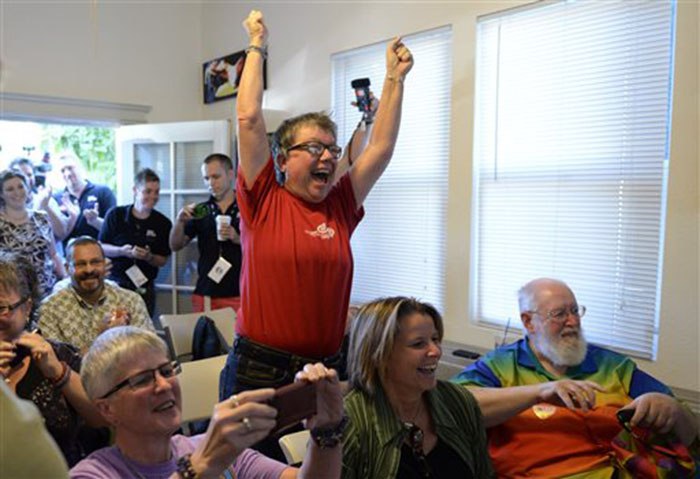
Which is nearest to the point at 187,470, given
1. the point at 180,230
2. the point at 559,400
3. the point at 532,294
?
the point at 559,400

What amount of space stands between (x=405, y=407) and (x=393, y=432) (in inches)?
4.8

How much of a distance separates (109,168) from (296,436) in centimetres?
579

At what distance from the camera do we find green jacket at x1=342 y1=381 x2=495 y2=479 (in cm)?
152

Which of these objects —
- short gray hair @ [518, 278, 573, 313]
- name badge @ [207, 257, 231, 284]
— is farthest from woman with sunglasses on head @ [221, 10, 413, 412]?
name badge @ [207, 257, 231, 284]

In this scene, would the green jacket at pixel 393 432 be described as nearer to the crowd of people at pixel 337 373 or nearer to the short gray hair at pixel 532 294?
the crowd of people at pixel 337 373

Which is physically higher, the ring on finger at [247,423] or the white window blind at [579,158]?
the white window blind at [579,158]

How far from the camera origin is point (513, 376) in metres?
2.02

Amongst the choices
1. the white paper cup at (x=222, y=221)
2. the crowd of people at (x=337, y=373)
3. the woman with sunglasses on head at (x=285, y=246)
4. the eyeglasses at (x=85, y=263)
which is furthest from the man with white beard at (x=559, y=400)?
the white paper cup at (x=222, y=221)

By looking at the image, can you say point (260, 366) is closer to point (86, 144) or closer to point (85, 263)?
point (85, 263)

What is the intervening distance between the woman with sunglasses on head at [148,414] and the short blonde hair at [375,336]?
41 cm

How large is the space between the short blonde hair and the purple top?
16.0 inches

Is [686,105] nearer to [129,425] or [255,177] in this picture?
[255,177]

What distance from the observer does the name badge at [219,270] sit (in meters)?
3.58

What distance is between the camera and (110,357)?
4.24ft
